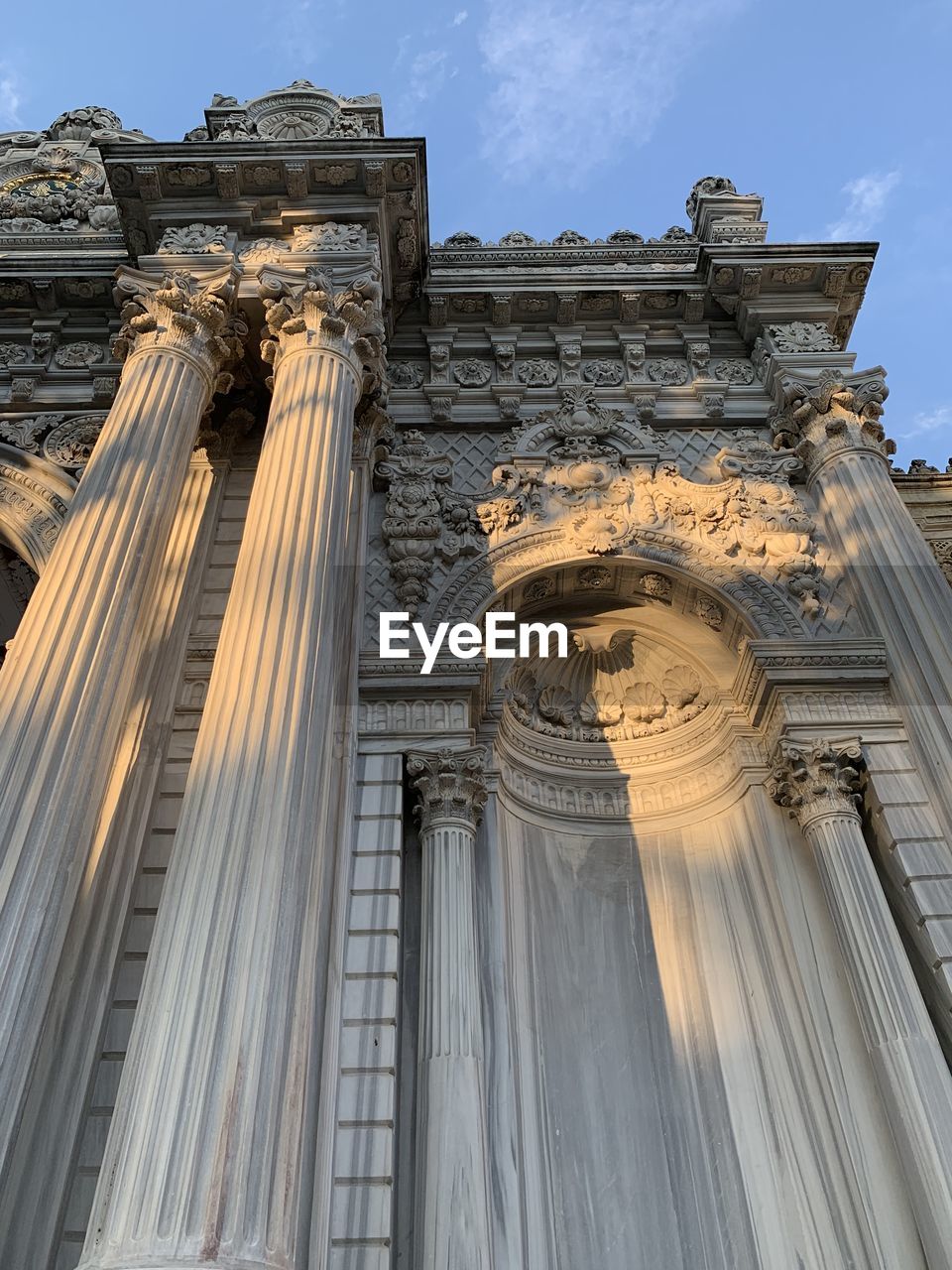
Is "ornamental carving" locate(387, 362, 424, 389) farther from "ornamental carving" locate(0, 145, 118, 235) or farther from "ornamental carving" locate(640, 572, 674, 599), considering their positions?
"ornamental carving" locate(0, 145, 118, 235)

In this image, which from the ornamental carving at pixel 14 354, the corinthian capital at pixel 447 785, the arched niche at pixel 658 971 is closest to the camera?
the arched niche at pixel 658 971

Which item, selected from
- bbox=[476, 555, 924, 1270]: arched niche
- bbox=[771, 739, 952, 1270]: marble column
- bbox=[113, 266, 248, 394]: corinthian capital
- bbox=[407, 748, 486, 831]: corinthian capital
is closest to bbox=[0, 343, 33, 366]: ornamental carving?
bbox=[113, 266, 248, 394]: corinthian capital

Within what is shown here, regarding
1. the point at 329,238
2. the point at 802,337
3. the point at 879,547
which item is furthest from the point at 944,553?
the point at 329,238

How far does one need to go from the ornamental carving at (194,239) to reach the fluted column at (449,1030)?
6.38 m

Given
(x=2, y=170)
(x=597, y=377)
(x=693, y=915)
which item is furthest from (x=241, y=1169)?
(x=2, y=170)

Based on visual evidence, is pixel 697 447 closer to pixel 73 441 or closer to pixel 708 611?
pixel 708 611

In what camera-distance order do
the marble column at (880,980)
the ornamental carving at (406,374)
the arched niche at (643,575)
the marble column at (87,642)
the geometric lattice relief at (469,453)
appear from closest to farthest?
the marble column at (87,642)
the marble column at (880,980)
the arched niche at (643,575)
the geometric lattice relief at (469,453)
the ornamental carving at (406,374)

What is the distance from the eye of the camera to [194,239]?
36.6ft

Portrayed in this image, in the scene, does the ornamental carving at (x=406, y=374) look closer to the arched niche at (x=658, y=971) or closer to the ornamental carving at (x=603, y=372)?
the ornamental carving at (x=603, y=372)

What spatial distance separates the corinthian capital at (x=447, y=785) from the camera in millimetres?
8859

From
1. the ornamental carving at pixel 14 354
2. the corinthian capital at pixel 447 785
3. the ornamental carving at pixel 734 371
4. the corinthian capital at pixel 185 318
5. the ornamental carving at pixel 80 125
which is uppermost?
the ornamental carving at pixel 80 125

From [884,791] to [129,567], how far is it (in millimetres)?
7033

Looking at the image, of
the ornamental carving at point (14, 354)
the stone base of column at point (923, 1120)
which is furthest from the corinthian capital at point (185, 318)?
the stone base of column at point (923, 1120)

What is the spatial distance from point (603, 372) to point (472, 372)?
181 centimetres
